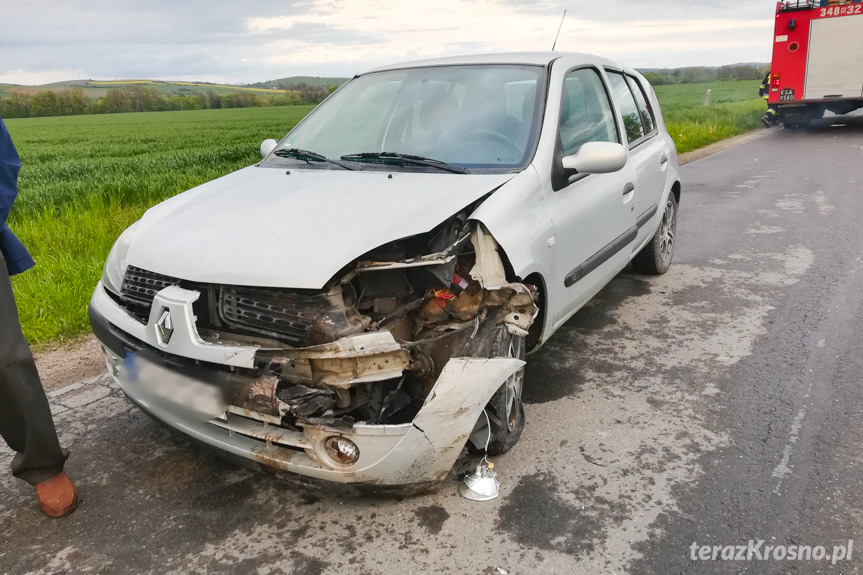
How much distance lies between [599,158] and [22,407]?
2722 mm

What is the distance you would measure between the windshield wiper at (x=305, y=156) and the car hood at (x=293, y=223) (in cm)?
18

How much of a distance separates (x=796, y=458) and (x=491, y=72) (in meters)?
2.48

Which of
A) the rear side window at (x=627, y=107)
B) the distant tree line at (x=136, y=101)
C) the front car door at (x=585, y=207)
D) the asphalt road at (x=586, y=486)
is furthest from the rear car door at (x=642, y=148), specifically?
the distant tree line at (x=136, y=101)

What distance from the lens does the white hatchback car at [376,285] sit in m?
2.47

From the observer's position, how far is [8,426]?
2.72m

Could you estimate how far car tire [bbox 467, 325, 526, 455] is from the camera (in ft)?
9.44

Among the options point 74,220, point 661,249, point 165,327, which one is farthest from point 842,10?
point 165,327

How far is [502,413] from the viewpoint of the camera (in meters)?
2.94

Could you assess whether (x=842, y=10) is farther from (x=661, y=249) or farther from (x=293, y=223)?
(x=293, y=223)

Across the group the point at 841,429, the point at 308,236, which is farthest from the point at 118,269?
the point at 841,429

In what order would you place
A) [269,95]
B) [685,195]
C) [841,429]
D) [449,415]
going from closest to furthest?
[449,415] → [841,429] → [685,195] → [269,95]

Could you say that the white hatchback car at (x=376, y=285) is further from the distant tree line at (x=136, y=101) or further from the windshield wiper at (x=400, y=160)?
the distant tree line at (x=136, y=101)

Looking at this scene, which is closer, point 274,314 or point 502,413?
point 274,314

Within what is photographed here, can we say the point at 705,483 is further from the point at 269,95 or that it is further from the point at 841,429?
the point at 269,95
